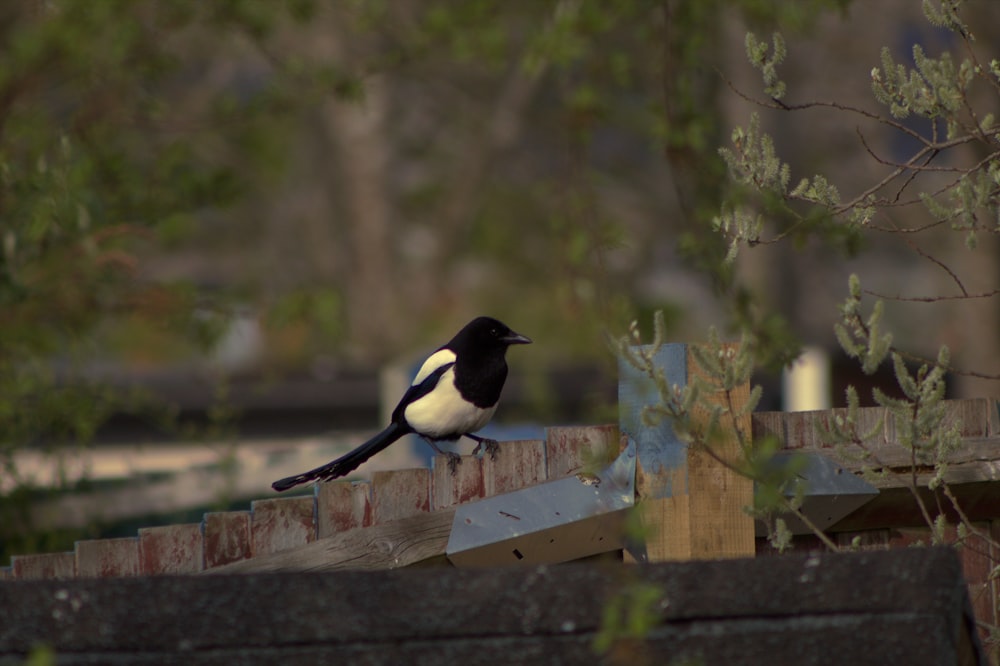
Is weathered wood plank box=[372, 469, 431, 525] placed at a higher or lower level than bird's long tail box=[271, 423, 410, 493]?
lower

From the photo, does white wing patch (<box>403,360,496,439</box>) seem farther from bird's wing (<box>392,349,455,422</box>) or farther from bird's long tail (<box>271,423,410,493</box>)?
bird's long tail (<box>271,423,410,493</box>)

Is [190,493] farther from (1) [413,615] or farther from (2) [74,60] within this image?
(1) [413,615]

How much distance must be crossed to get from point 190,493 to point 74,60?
2454 millimetres

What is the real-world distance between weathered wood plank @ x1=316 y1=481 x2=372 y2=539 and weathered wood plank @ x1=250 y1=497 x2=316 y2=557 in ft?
0.11

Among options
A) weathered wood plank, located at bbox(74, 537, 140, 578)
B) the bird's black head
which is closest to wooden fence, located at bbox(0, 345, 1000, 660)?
weathered wood plank, located at bbox(74, 537, 140, 578)

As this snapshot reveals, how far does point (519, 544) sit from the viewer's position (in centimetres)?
319

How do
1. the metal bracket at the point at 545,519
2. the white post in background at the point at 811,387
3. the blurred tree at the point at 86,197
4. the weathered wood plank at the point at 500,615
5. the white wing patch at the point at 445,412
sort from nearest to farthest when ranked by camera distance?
the weathered wood plank at the point at 500,615 → the metal bracket at the point at 545,519 → the white wing patch at the point at 445,412 → the blurred tree at the point at 86,197 → the white post in background at the point at 811,387

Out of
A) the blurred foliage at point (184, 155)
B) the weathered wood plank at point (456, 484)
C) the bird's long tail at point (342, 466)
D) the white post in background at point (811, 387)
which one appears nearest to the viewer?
the weathered wood plank at point (456, 484)

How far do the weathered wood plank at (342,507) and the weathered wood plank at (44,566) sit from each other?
59cm

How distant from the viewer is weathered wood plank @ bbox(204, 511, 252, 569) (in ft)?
10.3

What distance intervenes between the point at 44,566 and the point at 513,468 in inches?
45.2

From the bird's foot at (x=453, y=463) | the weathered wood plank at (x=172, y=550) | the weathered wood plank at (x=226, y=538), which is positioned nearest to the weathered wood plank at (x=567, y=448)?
the bird's foot at (x=453, y=463)

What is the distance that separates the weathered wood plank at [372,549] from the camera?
10.2ft

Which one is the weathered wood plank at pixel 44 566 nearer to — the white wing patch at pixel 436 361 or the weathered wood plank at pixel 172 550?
the weathered wood plank at pixel 172 550
